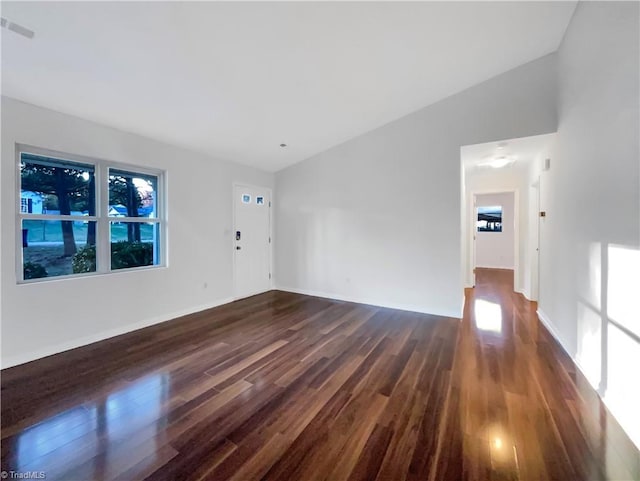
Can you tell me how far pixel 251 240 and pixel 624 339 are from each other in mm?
5017

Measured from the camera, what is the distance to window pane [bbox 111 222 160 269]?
353 centimetres

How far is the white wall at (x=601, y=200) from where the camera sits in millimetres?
1803

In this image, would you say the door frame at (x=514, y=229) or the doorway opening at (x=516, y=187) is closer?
the doorway opening at (x=516, y=187)

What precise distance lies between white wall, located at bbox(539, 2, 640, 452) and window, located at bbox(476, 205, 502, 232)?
21.7ft

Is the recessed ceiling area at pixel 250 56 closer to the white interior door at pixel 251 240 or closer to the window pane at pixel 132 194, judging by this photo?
the window pane at pixel 132 194

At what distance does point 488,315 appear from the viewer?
4223 millimetres

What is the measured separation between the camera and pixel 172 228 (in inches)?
160

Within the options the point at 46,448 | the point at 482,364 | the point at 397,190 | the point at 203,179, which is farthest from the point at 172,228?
the point at 482,364

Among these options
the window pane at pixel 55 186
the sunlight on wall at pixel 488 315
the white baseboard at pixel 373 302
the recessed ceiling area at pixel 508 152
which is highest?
the recessed ceiling area at pixel 508 152

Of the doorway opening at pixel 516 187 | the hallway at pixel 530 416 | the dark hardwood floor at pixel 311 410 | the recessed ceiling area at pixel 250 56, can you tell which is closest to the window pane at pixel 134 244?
the dark hardwood floor at pixel 311 410

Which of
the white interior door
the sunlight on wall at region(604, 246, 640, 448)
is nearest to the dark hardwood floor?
the sunlight on wall at region(604, 246, 640, 448)

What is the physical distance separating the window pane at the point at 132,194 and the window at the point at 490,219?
9.57 metres

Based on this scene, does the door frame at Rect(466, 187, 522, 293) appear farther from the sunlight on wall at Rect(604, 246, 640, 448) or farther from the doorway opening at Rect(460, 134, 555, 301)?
the sunlight on wall at Rect(604, 246, 640, 448)

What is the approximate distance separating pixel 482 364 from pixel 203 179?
14.8 ft
